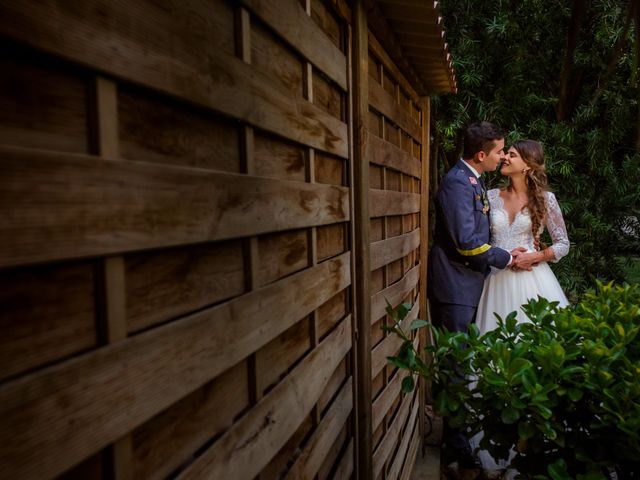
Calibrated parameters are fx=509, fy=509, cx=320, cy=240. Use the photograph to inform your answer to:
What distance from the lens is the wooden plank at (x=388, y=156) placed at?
7.61ft

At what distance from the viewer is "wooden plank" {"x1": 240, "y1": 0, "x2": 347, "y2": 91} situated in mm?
1196

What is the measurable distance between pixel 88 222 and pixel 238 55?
1.93 feet

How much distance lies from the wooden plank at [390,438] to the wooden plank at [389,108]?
5.42 feet

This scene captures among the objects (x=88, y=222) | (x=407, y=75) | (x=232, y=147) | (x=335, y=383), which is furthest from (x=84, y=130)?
(x=407, y=75)

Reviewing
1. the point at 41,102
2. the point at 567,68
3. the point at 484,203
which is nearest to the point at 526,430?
the point at 41,102

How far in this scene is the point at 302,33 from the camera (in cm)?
144

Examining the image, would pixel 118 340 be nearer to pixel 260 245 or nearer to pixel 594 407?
pixel 260 245

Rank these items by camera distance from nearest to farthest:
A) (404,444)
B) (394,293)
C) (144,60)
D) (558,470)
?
(144,60) < (558,470) < (394,293) < (404,444)

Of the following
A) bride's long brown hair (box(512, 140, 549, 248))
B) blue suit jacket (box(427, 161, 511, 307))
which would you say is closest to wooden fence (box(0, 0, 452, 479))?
blue suit jacket (box(427, 161, 511, 307))

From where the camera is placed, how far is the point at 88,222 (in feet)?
2.02

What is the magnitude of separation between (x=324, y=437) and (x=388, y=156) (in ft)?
4.97

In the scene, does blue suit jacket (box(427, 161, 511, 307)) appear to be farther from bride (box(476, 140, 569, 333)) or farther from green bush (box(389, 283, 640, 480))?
green bush (box(389, 283, 640, 480))

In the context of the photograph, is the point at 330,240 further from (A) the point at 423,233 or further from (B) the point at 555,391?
(A) the point at 423,233

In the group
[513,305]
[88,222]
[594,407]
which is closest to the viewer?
[88,222]
